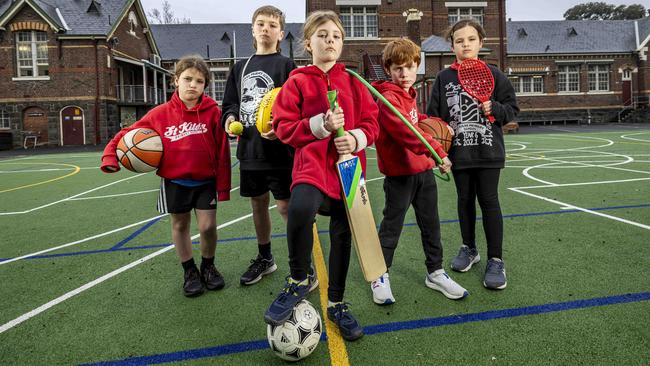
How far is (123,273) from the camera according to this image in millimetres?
4145

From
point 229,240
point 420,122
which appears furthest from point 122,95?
point 420,122

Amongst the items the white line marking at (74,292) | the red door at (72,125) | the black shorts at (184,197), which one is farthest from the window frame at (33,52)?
the black shorts at (184,197)

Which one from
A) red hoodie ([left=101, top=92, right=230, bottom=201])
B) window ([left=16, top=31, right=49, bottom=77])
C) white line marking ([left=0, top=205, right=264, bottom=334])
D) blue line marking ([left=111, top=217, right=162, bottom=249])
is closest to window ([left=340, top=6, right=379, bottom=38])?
window ([left=16, top=31, right=49, bottom=77])

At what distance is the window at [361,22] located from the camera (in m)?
31.8

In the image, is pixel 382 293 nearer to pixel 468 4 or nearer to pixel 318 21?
pixel 318 21

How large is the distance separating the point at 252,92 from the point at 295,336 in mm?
1955

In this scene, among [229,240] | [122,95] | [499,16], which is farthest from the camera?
[499,16]

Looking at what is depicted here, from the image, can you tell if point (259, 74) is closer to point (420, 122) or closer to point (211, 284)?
point (420, 122)

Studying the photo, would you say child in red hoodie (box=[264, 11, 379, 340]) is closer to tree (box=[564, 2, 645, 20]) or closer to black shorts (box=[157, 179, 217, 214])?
black shorts (box=[157, 179, 217, 214])

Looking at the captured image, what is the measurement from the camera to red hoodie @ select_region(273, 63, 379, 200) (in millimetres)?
2564

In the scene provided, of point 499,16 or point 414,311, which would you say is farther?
point 499,16

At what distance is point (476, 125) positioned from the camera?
3615mm

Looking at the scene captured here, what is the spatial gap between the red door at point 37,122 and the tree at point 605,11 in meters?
81.5

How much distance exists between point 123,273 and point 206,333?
1.70 m
